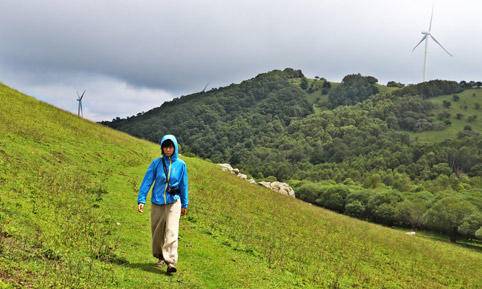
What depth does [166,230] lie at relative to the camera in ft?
45.5

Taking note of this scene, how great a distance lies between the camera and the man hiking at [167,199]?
13.9 meters

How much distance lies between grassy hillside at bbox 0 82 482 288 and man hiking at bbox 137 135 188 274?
81 centimetres

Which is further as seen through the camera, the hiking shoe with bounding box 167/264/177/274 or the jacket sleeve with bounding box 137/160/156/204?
the jacket sleeve with bounding box 137/160/156/204

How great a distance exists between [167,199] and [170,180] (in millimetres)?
587

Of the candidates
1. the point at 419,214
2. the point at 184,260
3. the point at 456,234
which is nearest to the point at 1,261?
the point at 184,260

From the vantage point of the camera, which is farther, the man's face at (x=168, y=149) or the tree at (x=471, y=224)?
the tree at (x=471, y=224)

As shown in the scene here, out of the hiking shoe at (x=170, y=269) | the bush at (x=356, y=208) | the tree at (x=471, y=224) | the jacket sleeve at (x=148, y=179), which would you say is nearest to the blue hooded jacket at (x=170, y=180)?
the jacket sleeve at (x=148, y=179)

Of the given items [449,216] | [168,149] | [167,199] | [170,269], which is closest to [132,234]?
[170,269]

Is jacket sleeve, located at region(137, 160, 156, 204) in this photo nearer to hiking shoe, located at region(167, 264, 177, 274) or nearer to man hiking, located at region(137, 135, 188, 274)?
man hiking, located at region(137, 135, 188, 274)

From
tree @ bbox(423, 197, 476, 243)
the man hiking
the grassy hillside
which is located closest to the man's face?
the man hiking

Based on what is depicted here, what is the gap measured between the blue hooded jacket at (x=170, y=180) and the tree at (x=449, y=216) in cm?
11269

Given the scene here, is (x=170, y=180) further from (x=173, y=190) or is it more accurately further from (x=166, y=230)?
(x=166, y=230)

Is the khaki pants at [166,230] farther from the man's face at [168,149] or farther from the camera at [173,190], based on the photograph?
the man's face at [168,149]

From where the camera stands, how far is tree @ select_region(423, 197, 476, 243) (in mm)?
115000
